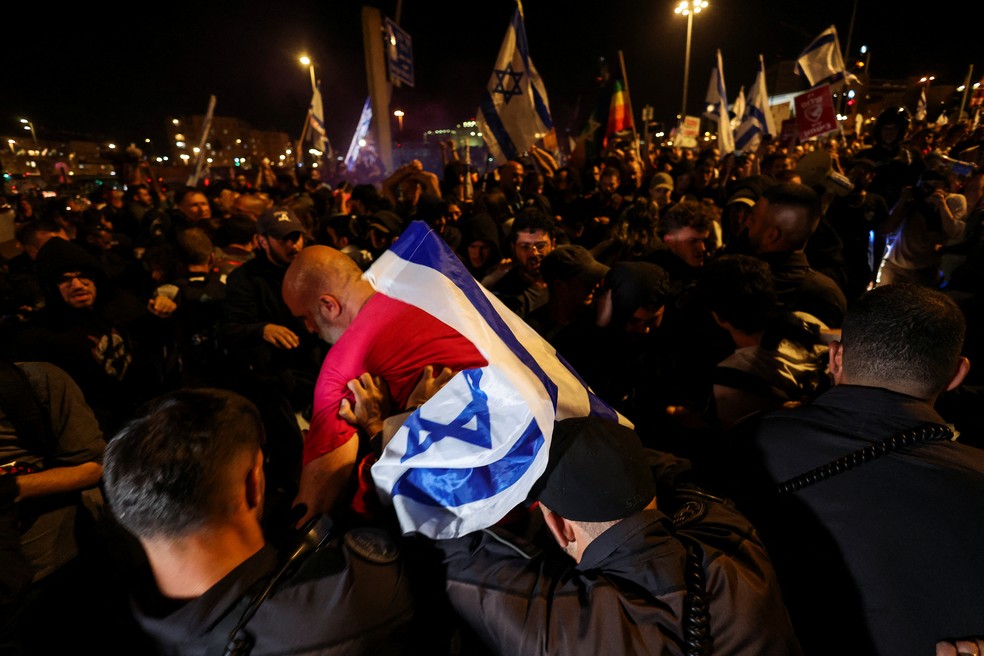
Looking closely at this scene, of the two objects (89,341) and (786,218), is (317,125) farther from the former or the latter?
(786,218)

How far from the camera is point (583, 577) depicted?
1.32m

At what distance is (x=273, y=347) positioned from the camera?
382 cm

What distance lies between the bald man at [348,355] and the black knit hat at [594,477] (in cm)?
81

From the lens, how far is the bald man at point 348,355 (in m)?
1.88

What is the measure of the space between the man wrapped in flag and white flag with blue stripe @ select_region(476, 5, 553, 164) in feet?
19.6

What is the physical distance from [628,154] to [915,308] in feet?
26.7

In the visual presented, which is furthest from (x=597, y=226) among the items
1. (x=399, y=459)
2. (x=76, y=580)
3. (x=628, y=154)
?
(x=76, y=580)

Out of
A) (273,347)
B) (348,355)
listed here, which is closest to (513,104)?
(273,347)

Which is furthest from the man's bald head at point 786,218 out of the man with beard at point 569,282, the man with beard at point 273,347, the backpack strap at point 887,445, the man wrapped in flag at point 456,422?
the man with beard at point 273,347

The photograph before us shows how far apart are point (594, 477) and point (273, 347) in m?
3.21

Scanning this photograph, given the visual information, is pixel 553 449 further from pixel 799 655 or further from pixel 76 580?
pixel 76 580

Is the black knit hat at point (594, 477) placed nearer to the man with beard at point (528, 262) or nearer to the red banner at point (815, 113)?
the man with beard at point (528, 262)

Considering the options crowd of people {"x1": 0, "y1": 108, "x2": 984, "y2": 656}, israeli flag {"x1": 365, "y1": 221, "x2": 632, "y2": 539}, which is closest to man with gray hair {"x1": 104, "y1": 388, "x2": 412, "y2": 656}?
crowd of people {"x1": 0, "y1": 108, "x2": 984, "y2": 656}

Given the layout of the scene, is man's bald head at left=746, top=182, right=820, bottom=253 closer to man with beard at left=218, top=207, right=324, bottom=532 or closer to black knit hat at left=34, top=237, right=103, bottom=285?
man with beard at left=218, top=207, right=324, bottom=532
